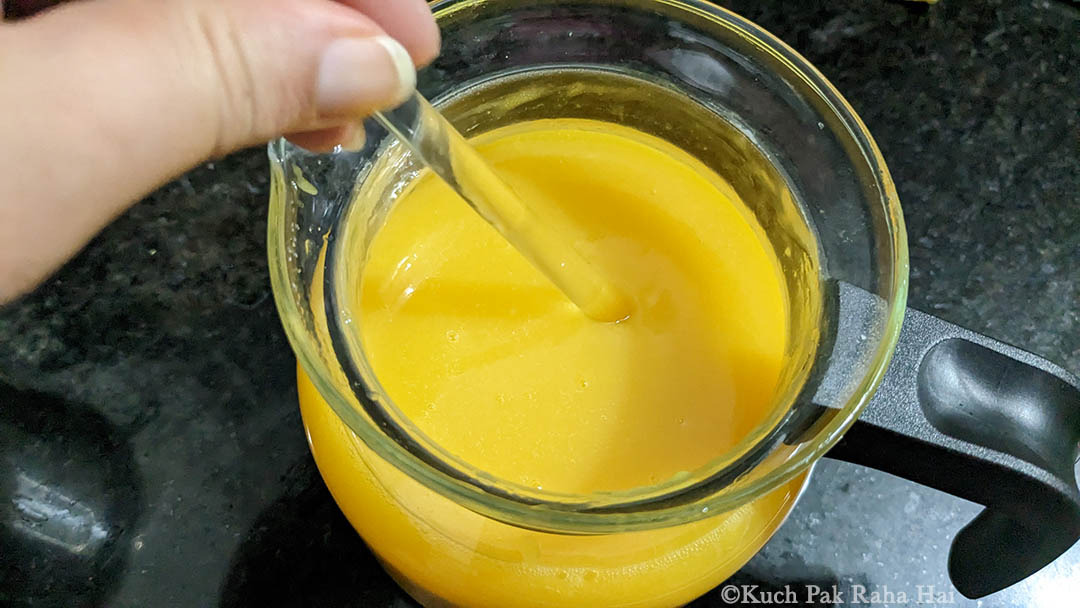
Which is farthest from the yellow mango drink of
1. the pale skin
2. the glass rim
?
the pale skin

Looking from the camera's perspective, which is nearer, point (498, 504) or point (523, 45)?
point (498, 504)

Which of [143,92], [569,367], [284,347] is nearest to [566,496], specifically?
[569,367]

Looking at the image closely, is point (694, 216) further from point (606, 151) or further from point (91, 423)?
point (91, 423)

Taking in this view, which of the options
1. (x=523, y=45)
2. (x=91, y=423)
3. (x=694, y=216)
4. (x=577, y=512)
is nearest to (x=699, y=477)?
(x=577, y=512)

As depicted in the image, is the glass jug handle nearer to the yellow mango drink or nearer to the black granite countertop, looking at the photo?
the yellow mango drink

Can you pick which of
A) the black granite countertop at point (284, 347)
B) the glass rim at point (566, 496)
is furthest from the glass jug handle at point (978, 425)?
the black granite countertop at point (284, 347)

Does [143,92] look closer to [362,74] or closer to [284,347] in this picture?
[362,74]
